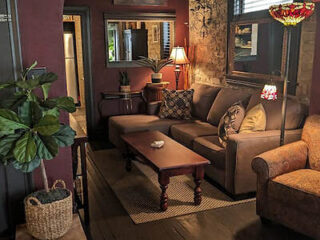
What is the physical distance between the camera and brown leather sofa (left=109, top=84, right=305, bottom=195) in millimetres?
3410

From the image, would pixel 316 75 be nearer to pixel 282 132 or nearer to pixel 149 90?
pixel 282 132

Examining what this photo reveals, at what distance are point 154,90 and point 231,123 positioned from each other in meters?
2.38

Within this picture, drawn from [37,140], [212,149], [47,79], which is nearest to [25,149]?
[37,140]

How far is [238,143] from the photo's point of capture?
334 cm

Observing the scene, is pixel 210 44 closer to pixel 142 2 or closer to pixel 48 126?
pixel 142 2

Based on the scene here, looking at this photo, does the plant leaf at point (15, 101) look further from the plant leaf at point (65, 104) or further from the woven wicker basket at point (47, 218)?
the woven wicker basket at point (47, 218)

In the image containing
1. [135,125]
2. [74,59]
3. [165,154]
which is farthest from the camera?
[74,59]

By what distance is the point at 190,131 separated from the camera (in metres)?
4.48

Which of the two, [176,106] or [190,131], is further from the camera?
[176,106]

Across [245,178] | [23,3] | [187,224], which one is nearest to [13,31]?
[23,3]

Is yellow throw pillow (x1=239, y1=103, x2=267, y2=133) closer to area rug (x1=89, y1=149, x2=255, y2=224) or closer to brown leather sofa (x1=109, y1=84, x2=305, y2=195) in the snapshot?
brown leather sofa (x1=109, y1=84, x2=305, y2=195)

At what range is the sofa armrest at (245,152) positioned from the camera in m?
3.37

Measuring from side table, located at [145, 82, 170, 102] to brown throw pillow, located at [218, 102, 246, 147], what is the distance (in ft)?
7.35

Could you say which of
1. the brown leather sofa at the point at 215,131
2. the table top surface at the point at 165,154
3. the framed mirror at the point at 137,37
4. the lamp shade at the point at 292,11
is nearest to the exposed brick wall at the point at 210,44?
the brown leather sofa at the point at 215,131
